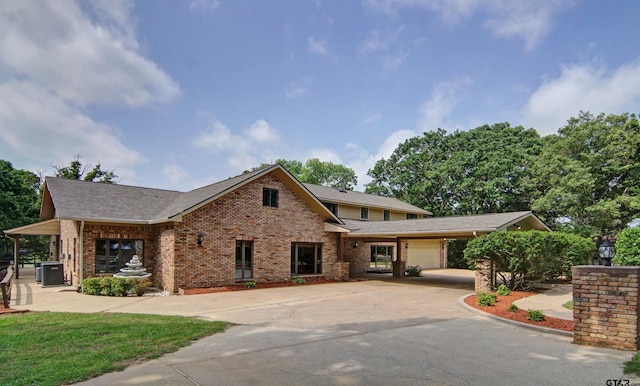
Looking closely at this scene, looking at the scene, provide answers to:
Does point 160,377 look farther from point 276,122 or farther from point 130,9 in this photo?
point 276,122

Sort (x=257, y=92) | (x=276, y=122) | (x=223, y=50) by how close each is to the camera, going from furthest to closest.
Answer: (x=276, y=122), (x=257, y=92), (x=223, y=50)

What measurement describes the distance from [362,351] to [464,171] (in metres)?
32.4

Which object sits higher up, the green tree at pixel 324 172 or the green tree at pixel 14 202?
the green tree at pixel 324 172

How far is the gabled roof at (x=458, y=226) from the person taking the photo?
14086mm

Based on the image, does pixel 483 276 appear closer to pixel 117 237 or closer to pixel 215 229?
pixel 215 229

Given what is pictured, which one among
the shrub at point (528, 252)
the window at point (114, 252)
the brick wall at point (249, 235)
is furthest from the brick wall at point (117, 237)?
the shrub at point (528, 252)

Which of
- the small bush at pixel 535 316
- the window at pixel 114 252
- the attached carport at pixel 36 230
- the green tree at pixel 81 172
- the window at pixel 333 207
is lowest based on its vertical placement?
the small bush at pixel 535 316

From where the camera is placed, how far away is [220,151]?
26.2 m

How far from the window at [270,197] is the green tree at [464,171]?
22323mm

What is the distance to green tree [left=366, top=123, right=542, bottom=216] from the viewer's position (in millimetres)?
32156

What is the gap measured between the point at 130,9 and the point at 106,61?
74.3 inches

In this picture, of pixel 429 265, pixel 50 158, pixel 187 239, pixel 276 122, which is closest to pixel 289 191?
pixel 276 122

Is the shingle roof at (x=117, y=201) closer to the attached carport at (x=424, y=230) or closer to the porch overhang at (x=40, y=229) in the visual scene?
the porch overhang at (x=40, y=229)

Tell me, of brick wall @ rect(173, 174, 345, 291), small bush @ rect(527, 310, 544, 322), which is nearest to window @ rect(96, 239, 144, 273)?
brick wall @ rect(173, 174, 345, 291)
